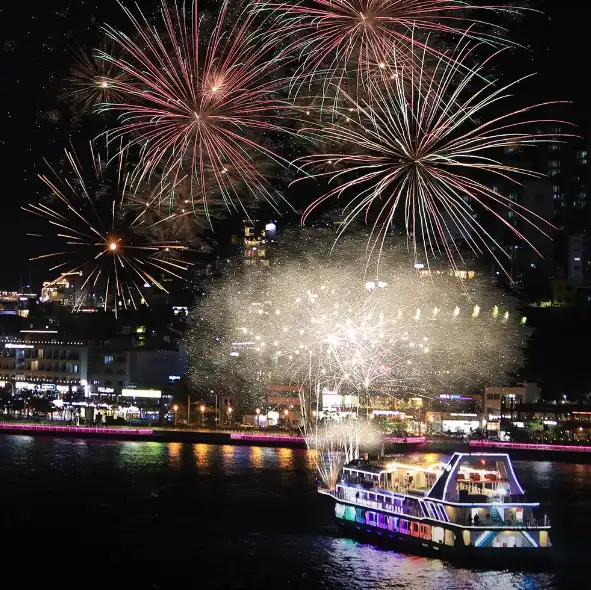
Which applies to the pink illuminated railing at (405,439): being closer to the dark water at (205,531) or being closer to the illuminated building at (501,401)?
the illuminated building at (501,401)

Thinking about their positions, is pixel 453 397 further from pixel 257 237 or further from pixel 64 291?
pixel 64 291

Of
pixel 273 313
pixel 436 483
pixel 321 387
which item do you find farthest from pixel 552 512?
pixel 321 387

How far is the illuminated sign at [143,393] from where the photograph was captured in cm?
5934

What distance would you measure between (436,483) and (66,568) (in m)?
8.13

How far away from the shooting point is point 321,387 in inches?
1911

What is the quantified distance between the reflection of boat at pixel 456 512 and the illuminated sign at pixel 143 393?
119 ft

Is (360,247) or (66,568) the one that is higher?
(360,247)

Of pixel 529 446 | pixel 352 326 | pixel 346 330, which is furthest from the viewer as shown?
pixel 529 446

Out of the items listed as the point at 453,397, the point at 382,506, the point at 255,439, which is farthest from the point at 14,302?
the point at 382,506

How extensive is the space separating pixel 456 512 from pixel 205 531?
22.0ft

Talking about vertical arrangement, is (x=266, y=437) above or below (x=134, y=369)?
below

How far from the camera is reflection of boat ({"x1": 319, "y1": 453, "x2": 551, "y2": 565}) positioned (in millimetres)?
20875

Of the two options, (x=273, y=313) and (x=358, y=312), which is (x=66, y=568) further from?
(x=273, y=313)

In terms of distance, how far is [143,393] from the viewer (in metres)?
59.8
